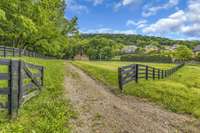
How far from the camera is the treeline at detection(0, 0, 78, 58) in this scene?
24595mm

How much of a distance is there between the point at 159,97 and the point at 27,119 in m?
6.60

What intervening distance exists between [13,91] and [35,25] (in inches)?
1030

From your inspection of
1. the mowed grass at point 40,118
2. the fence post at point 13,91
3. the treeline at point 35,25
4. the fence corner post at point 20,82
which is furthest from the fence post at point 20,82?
the treeline at point 35,25

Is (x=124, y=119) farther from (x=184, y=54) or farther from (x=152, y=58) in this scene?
(x=184, y=54)

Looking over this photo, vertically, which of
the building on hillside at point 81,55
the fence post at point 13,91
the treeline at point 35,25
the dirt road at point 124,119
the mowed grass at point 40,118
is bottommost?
the dirt road at point 124,119

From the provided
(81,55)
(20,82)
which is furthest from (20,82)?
(81,55)

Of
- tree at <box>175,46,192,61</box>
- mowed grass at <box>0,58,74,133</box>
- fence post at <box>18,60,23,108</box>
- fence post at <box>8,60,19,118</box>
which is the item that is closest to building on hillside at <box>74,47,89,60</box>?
tree at <box>175,46,192,61</box>

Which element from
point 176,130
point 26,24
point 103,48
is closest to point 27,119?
point 176,130

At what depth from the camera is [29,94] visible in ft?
23.1

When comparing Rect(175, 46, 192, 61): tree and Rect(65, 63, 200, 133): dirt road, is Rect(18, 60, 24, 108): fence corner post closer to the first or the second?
Rect(65, 63, 200, 133): dirt road

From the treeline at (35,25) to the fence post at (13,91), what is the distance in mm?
13489

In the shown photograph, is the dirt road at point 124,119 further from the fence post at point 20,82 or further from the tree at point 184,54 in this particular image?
the tree at point 184,54

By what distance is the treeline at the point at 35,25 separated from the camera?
80.7ft

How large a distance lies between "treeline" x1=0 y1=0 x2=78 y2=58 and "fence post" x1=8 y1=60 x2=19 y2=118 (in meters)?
13.5
